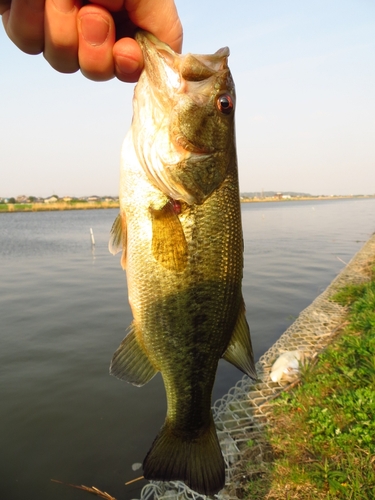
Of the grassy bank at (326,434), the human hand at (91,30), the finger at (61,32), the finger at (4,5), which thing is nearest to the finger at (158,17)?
the human hand at (91,30)

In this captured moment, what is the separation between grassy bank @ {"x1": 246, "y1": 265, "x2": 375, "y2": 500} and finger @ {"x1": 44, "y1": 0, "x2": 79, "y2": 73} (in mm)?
3920

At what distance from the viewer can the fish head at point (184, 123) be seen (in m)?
2.13

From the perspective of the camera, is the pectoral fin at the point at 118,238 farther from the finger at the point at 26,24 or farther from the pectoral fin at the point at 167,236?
the finger at the point at 26,24

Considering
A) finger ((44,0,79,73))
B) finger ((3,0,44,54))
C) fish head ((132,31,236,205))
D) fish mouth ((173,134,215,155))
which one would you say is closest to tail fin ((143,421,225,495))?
fish head ((132,31,236,205))

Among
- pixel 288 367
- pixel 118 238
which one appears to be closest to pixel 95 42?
pixel 118 238

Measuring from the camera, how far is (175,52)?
2143 mm

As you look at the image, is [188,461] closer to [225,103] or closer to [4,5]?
[225,103]

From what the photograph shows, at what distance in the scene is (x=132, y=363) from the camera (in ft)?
7.56

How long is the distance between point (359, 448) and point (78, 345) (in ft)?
25.7

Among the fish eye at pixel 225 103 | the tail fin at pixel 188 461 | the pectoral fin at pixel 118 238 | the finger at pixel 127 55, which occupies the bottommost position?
the tail fin at pixel 188 461

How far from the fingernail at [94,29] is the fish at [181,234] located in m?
0.20

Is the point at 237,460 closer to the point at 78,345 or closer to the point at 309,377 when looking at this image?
the point at 309,377

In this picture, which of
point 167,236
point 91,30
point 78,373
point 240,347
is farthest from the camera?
point 78,373

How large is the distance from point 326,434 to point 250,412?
1.23m
